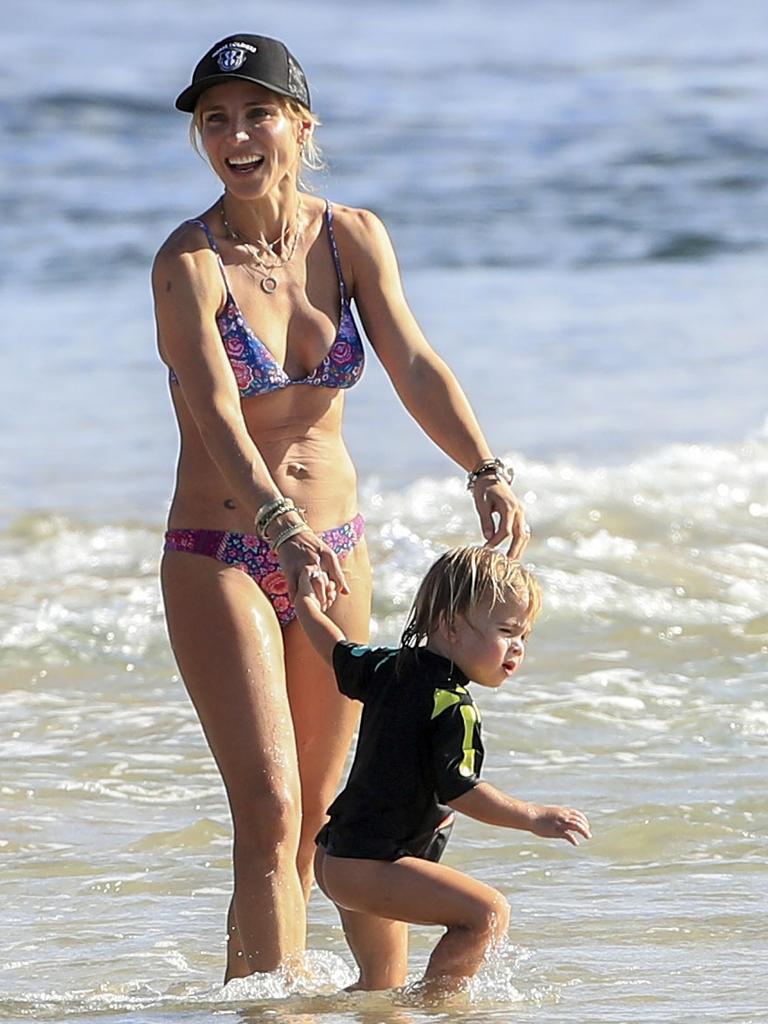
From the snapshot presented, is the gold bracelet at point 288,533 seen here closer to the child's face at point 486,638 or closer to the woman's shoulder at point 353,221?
the child's face at point 486,638

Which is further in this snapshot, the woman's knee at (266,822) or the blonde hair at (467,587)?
the woman's knee at (266,822)

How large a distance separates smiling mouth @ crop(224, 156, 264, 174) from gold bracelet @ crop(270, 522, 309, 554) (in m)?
0.78

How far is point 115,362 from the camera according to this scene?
45.0 ft

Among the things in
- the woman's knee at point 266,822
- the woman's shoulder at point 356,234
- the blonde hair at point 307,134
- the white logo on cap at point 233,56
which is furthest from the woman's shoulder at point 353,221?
the woman's knee at point 266,822

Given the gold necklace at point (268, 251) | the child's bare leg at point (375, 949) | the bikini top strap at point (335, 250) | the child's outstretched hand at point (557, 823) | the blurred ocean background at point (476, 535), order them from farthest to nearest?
the blurred ocean background at point (476, 535) → the bikini top strap at point (335, 250) → the gold necklace at point (268, 251) → the child's bare leg at point (375, 949) → the child's outstretched hand at point (557, 823)

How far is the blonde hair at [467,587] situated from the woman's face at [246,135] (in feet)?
3.04

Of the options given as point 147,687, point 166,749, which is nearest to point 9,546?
point 147,687

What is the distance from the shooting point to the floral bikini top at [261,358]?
12.8ft

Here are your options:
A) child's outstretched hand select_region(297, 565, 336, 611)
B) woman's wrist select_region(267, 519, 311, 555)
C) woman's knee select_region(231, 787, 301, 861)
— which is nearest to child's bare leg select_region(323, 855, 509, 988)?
woman's knee select_region(231, 787, 301, 861)

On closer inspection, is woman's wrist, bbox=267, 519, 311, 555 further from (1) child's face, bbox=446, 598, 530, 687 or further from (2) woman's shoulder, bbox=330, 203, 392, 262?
(2) woman's shoulder, bbox=330, 203, 392, 262

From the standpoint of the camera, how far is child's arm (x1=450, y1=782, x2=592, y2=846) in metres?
3.49

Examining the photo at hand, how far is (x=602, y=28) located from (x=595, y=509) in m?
27.9

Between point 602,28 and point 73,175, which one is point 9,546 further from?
point 602,28

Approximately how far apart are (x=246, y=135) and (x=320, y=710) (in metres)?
1.20
